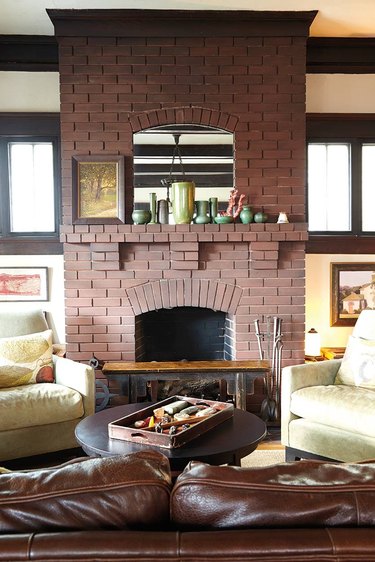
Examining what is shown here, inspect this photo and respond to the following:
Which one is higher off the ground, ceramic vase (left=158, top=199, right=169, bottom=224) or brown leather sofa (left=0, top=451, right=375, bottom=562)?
ceramic vase (left=158, top=199, right=169, bottom=224)

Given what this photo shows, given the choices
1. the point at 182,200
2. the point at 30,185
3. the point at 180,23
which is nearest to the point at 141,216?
the point at 182,200

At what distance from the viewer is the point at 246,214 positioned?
13.5ft

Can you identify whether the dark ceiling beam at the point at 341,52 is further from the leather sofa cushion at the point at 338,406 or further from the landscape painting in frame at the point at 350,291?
the leather sofa cushion at the point at 338,406

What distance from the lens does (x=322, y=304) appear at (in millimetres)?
4727

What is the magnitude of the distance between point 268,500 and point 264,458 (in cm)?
259

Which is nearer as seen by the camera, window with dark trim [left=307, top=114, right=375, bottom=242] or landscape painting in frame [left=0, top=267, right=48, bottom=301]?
landscape painting in frame [left=0, top=267, right=48, bottom=301]

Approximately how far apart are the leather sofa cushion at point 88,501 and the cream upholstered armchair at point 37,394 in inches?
87.3

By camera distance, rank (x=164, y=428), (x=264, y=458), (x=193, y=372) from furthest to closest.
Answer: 1. (x=193, y=372)
2. (x=264, y=458)
3. (x=164, y=428)

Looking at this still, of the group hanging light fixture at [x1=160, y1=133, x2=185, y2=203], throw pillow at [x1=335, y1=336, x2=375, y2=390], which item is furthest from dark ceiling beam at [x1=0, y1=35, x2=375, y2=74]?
throw pillow at [x1=335, y1=336, x2=375, y2=390]

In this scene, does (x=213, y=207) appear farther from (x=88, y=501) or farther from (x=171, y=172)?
(x=88, y=501)

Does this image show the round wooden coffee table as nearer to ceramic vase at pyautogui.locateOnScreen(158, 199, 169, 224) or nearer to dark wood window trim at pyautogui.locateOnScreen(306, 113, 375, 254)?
→ ceramic vase at pyautogui.locateOnScreen(158, 199, 169, 224)

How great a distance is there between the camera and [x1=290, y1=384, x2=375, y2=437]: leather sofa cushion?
9.57ft

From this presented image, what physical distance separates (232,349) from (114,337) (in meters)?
0.95

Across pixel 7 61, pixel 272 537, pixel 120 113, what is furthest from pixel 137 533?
pixel 7 61
